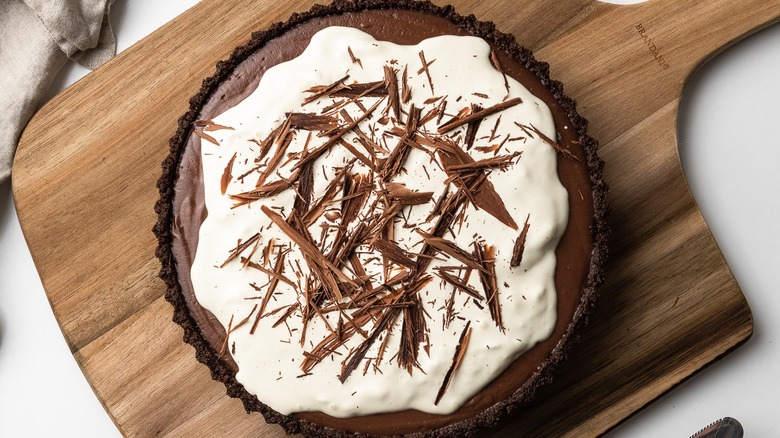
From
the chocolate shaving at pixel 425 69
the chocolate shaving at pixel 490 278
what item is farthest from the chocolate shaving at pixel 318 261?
the chocolate shaving at pixel 425 69

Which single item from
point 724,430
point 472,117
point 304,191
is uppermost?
point 304,191

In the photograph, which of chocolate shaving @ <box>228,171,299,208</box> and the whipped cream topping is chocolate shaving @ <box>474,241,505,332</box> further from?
chocolate shaving @ <box>228,171,299,208</box>

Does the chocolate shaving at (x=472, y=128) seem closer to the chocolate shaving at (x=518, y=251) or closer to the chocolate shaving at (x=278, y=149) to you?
the chocolate shaving at (x=518, y=251)

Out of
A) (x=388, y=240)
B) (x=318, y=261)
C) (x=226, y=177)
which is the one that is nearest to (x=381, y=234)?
(x=388, y=240)

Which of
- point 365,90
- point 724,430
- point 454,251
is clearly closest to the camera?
point 454,251

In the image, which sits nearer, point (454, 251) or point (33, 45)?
point (454, 251)

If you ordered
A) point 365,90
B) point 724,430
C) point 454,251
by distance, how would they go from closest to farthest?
point 454,251 < point 365,90 < point 724,430

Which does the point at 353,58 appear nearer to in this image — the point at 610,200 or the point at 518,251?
the point at 518,251

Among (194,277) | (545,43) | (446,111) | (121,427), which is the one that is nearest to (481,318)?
(446,111)
